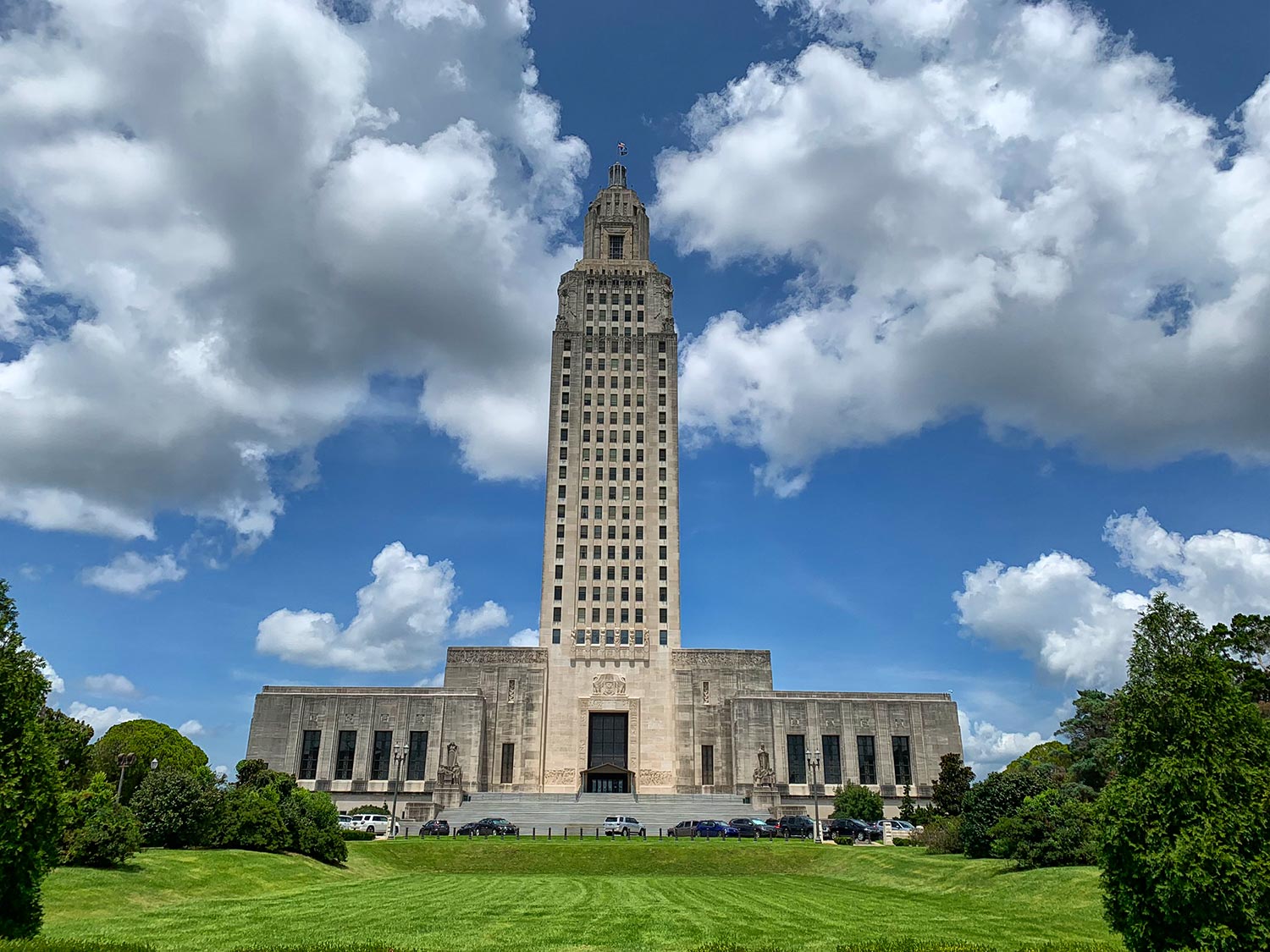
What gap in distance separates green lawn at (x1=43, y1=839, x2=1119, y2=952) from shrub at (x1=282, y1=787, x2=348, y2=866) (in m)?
1.37

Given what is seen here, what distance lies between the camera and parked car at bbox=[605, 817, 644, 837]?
56.2m

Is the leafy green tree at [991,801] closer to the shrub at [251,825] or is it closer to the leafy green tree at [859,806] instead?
the leafy green tree at [859,806]

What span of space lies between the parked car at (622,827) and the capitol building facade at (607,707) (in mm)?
15192

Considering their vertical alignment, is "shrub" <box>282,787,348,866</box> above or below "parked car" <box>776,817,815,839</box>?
above

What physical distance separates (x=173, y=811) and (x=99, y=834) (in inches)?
337

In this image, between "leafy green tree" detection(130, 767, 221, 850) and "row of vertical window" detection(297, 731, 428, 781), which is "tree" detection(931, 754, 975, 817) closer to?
"leafy green tree" detection(130, 767, 221, 850)

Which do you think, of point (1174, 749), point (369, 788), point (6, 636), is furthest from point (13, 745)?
point (369, 788)

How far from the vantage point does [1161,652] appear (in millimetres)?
16375

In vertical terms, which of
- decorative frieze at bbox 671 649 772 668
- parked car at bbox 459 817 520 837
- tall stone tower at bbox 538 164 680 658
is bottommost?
parked car at bbox 459 817 520 837

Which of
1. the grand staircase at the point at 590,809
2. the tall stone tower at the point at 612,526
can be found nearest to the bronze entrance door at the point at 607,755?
the tall stone tower at the point at 612,526

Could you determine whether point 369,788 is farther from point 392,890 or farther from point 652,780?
point 392,890

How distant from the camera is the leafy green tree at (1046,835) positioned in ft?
101

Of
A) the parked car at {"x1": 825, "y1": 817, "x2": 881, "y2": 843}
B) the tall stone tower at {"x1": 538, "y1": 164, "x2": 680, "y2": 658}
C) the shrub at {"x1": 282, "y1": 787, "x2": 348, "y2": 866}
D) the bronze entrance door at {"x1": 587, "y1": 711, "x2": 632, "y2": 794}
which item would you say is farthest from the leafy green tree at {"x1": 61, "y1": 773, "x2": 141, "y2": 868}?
the tall stone tower at {"x1": 538, "y1": 164, "x2": 680, "y2": 658}

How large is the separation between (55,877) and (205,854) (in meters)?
7.76
